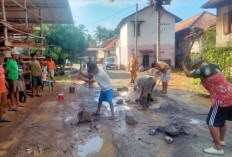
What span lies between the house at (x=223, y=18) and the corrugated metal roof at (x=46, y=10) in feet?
30.6

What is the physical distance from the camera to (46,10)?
1240 cm

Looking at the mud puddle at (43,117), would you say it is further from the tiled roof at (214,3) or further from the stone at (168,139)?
the tiled roof at (214,3)

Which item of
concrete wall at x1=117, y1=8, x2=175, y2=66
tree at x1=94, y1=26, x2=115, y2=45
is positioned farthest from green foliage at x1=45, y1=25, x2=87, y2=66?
Answer: tree at x1=94, y1=26, x2=115, y2=45

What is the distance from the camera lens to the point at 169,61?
26375mm

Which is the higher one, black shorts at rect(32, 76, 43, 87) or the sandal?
black shorts at rect(32, 76, 43, 87)

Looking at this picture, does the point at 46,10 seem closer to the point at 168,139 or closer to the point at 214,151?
the point at 168,139

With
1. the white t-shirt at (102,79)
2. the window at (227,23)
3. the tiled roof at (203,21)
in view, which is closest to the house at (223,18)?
the window at (227,23)

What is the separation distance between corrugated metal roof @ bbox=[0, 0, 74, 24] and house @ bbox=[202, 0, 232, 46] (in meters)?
9.33

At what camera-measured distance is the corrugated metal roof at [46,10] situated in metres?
11.0

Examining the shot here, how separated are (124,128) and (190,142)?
1531mm

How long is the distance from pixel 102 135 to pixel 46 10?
33.3 ft

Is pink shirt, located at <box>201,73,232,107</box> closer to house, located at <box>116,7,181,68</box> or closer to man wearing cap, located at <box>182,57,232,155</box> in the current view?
man wearing cap, located at <box>182,57,232,155</box>

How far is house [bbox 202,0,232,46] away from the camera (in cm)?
1306

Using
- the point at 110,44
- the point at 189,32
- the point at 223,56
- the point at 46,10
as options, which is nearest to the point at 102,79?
the point at 223,56
